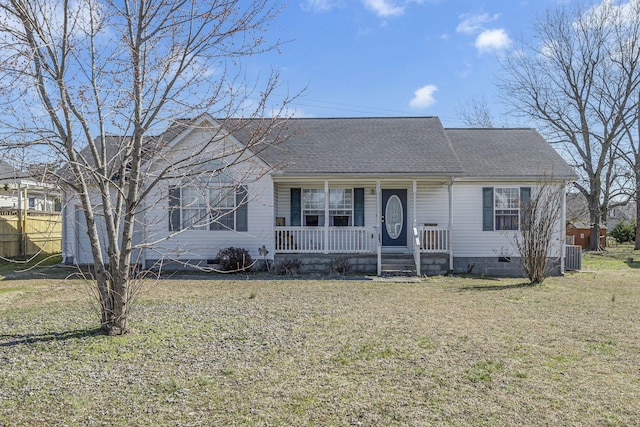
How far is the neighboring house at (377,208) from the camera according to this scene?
13.4m

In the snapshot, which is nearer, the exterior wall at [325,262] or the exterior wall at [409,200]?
the exterior wall at [325,262]

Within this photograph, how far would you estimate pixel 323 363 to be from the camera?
509 cm

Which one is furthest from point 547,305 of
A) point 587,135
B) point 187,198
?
point 587,135

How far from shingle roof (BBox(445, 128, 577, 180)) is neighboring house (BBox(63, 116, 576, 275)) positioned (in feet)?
0.21

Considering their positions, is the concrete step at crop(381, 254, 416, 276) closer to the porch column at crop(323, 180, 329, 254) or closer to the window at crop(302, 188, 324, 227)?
the porch column at crop(323, 180, 329, 254)

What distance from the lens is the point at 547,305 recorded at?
871cm

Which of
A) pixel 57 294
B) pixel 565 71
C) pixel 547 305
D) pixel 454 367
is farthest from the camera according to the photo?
pixel 565 71

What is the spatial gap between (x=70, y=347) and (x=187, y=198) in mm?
8471

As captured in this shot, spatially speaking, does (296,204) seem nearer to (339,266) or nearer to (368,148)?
(339,266)

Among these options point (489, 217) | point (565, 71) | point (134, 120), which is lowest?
point (489, 217)

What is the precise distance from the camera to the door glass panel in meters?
14.8

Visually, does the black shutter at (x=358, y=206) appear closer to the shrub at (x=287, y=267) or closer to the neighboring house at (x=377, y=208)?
the neighboring house at (x=377, y=208)

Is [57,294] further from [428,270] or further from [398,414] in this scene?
[428,270]

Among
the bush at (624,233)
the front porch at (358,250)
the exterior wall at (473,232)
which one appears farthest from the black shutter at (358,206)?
the bush at (624,233)
